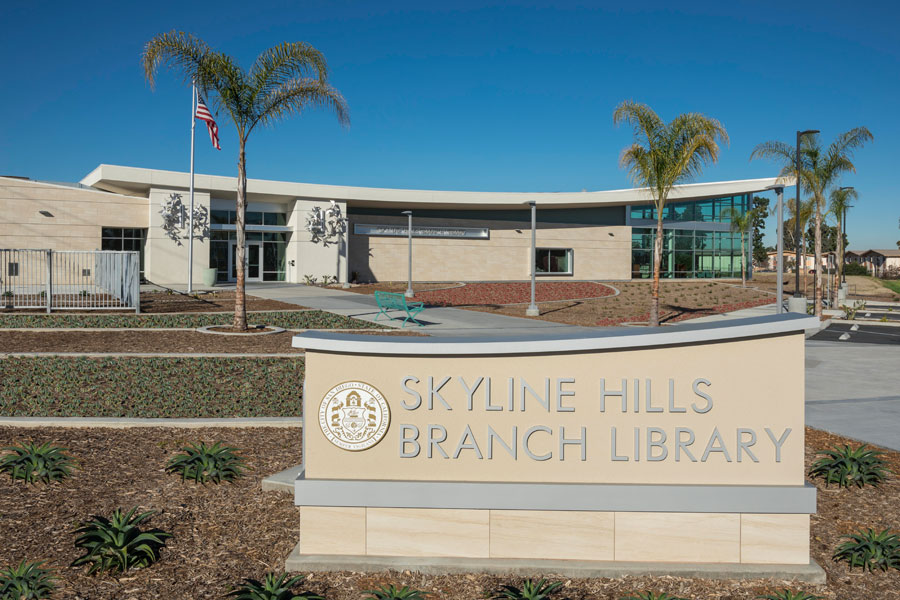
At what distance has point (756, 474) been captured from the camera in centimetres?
409

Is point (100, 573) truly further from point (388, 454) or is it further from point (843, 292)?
point (843, 292)

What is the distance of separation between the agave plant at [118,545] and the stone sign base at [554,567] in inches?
35.5

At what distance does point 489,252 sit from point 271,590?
4343cm

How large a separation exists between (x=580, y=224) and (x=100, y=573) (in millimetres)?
47366

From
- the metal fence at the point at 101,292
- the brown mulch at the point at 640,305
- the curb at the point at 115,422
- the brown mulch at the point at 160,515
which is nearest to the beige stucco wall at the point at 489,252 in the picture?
the brown mulch at the point at 640,305

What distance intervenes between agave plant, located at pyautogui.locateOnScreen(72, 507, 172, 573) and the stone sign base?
0.90m

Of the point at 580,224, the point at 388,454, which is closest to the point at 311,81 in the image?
the point at 388,454

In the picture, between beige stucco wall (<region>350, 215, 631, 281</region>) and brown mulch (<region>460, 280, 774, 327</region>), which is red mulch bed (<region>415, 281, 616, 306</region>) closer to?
brown mulch (<region>460, 280, 774, 327</region>)

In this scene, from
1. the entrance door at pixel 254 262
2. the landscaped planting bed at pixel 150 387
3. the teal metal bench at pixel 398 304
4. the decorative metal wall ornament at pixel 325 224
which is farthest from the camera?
the entrance door at pixel 254 262

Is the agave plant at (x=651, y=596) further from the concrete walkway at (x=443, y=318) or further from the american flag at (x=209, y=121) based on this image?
the american flag at (x=209, y=121)

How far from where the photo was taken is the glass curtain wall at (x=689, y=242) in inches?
1981

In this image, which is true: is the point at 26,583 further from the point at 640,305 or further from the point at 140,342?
the point at 640,305

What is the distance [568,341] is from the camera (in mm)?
4062

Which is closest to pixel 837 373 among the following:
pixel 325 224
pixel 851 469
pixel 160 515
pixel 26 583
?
pixel 851 469
